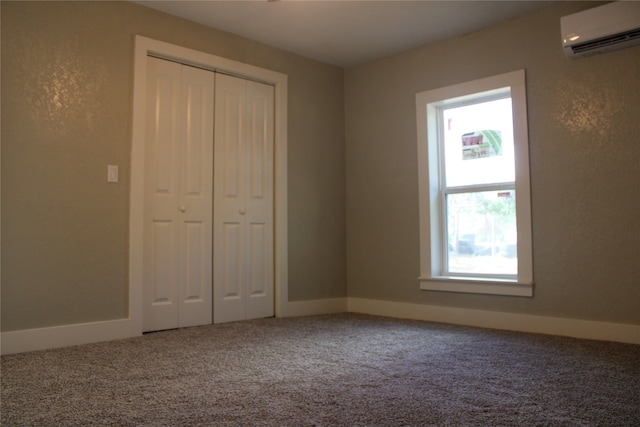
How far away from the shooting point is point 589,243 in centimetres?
334

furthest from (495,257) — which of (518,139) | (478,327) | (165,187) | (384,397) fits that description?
(165,187)

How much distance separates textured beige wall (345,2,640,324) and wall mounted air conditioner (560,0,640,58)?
119mm

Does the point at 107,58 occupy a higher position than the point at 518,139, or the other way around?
the point at 107,58

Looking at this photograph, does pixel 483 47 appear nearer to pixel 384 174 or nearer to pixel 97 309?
pixel 384 174

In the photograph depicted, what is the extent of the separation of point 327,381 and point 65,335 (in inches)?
72.9

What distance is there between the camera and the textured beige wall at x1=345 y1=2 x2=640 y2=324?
321cm

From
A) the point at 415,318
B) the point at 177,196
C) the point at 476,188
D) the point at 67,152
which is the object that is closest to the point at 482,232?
the point at 476,188

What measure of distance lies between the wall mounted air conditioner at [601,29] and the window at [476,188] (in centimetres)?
48

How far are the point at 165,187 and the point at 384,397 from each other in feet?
7.91

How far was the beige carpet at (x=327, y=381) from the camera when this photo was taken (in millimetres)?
1791

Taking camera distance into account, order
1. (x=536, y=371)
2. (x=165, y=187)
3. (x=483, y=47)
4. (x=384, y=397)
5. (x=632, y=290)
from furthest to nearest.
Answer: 1. (x=483, y=47)
2. (x=165, y=187)
3. (x=632, y=290)
4. (x=536, y=371)
5. (x=384, y=397)

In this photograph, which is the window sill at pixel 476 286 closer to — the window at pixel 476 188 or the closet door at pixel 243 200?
the window at pixel 476 188

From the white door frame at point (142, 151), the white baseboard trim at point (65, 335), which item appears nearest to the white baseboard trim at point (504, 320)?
the white door frame at point (142, 151)

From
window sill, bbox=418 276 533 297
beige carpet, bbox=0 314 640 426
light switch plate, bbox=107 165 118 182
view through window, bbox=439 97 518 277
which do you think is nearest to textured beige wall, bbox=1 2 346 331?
light switch plate, bbox=107 165 118 182
